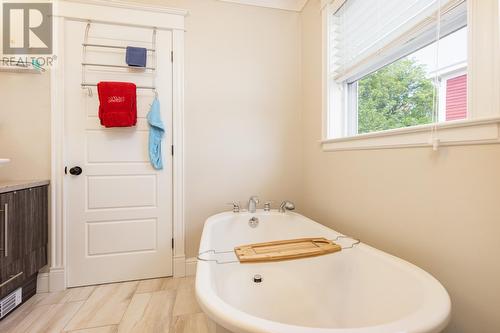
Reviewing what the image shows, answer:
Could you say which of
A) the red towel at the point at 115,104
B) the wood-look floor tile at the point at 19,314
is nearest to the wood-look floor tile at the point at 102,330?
the wood-look floor tile at the point at 19,314

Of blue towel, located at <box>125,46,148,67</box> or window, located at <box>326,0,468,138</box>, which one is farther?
blue towel, located at <box>125,46,148,67</box>

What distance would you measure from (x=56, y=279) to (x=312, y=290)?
1.87 meters

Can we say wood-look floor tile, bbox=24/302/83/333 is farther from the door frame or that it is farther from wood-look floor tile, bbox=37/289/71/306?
the door frame

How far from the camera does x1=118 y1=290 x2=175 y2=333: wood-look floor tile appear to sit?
135 cm

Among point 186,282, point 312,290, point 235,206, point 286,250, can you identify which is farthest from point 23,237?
point 312,290

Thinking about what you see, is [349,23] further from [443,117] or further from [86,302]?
[86,302]

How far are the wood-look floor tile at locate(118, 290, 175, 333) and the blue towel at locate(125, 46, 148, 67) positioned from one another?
175cm

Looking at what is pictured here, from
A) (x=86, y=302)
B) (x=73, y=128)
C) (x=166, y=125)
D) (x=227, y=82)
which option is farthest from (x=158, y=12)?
(x=86, y=302)

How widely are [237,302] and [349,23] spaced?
1.93 meters

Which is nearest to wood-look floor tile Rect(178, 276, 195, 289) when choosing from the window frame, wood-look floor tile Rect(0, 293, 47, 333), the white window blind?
wood-look floor tile Rect(0, 293, 47, 333)

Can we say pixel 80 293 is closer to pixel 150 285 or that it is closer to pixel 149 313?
pixel 150 285

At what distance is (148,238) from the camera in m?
1.95

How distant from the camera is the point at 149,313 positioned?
4.89 feet

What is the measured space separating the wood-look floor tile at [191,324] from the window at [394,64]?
1.52 metres
